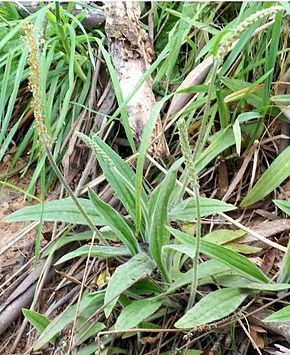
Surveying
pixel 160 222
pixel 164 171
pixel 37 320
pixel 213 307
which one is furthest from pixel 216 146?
pixel 37 320

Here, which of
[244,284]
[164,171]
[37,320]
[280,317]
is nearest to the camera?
[280,317]

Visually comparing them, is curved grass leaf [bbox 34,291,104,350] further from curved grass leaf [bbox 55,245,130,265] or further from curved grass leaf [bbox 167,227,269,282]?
curved grass leaf [bbox 167,227,269,282]

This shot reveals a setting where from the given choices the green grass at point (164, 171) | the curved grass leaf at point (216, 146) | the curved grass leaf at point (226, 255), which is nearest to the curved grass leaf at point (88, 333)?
the green grass at point (164, 171)

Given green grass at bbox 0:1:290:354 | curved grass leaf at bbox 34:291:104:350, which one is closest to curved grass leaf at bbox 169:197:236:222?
green grass at bbox 0:1:290:354

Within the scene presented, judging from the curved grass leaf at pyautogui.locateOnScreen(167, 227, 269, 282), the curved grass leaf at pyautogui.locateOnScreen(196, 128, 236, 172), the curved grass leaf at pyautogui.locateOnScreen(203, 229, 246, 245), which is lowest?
the curved grass leaf at pyautogui.locateOnScreen(203, 229, 246, 245)

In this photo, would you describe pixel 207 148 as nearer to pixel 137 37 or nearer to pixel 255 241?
pixel 255 241

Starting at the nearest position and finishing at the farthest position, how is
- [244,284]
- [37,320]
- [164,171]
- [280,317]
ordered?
[280,317], [244,284], [37,320], [164,171]

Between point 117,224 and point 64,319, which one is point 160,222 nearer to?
point 117,224

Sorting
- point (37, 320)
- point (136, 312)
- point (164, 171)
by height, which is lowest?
point (37, 320)
